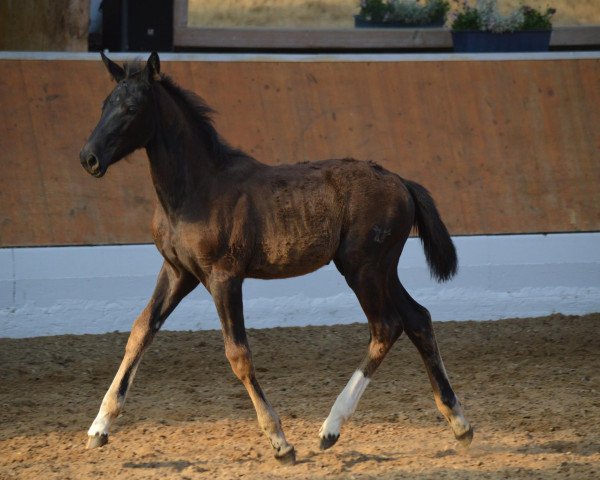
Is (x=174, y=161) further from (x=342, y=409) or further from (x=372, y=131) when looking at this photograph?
(x=372, y=131)

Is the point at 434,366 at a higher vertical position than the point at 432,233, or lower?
lower

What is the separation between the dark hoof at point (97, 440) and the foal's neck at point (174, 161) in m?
1.18

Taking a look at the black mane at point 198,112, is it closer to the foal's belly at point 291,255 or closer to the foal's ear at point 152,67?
the foal's ear at point 152,67

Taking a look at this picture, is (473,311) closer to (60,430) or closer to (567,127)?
(567,127)

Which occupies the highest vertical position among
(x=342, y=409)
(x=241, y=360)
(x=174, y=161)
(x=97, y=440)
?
(x=174, y=161)

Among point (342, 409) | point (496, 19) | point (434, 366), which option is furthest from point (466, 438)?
point (496, 19)

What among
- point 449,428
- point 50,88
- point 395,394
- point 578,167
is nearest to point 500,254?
point 578,167

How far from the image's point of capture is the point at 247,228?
5.34 m

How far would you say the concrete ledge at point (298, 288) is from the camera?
8367mm

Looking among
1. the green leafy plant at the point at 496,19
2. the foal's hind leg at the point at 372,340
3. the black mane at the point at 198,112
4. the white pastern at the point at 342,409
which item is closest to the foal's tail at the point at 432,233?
the foal's hind leg at the point at 372,340

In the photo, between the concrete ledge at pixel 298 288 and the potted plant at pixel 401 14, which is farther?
the potted plant at pixel 401 14

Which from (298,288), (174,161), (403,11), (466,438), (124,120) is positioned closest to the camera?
(124,120)

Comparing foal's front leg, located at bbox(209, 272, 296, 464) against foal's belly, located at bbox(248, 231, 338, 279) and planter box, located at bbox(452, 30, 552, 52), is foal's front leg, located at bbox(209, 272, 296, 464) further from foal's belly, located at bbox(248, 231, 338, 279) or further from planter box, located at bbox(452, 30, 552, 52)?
planter box, located at bbox(452, 30, 552, 52)

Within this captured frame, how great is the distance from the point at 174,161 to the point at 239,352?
100 centimetres
